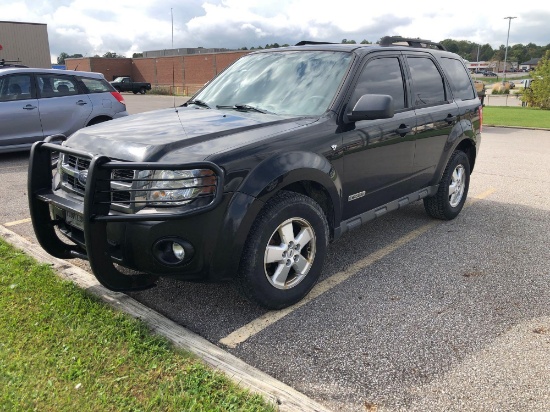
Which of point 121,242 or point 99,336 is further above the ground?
point 121,242

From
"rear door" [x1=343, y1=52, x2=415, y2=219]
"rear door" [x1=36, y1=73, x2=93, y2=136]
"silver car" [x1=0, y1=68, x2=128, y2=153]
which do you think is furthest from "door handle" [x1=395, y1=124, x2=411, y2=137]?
"silver car" [x1=0, y1=68, x2=128, y2=153]

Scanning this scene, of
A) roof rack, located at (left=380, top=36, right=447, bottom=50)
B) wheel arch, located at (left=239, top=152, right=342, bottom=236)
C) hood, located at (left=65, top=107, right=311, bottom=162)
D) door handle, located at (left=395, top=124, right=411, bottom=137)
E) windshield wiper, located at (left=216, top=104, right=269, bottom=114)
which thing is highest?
→ roof rack, located at (left=380, top=36, right=447, bottom=50)

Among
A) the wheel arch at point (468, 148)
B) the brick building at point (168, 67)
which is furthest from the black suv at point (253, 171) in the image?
the brick building at point (168, 67)

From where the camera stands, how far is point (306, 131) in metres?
3.50

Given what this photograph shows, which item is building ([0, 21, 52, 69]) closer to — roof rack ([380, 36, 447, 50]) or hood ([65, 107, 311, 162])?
roof rack ([380, 36, 447, 50])

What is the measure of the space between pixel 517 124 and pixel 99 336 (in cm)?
1734

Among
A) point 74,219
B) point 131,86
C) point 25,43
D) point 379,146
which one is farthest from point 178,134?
point 131,86

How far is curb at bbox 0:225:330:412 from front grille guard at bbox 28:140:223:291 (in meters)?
0.28

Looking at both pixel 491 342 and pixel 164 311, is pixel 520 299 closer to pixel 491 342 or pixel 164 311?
pixel 491 342

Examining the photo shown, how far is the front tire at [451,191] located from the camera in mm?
5422

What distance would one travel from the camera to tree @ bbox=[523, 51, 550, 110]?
26.7 meters

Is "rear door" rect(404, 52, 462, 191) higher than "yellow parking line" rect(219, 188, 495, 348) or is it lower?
higher

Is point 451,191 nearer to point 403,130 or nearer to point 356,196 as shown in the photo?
point 403,130

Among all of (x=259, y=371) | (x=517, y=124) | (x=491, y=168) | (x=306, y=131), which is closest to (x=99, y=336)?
(x=259, y=371)
